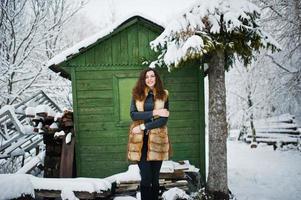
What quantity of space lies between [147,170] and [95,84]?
3.85 m

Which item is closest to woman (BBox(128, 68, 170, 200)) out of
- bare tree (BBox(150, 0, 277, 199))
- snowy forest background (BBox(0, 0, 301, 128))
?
bare tree (BBox(150, 0, 277, 199))

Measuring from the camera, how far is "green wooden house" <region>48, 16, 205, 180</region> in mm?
7234

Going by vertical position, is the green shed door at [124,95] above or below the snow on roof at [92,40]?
below

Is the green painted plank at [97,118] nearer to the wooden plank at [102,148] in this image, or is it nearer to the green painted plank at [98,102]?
the green painted plank at [98,102]

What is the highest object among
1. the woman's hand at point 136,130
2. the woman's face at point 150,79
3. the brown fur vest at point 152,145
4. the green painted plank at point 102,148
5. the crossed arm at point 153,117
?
the woman's face at point 150,79

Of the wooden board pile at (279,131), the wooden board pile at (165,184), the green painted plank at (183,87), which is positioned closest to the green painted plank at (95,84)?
the green painted plank at (183,87)

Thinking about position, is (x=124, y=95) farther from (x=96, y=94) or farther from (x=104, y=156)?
(x=104, y=156)

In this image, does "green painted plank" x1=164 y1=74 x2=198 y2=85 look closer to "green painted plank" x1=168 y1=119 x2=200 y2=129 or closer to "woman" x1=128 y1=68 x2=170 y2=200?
"green painted plank" x1=168 y1=119 x2=200 y2=129

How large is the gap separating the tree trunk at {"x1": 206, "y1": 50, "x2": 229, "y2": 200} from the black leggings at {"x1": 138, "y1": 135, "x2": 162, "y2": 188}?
236 centimetres

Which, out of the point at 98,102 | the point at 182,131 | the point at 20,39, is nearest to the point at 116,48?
the point at 98,102

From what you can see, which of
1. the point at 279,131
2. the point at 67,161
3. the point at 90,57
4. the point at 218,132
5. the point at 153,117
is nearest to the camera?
the point at 153,117

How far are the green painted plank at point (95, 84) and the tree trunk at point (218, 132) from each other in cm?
278

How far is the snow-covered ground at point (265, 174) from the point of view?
6.32m

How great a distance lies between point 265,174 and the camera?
8.58 m
